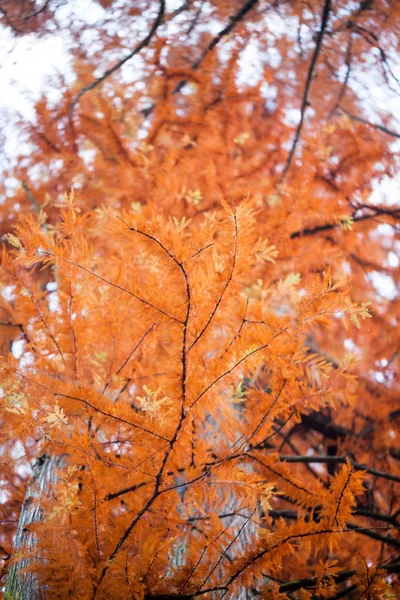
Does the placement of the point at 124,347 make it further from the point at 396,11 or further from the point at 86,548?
the point at 396,11

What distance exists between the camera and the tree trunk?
118 cm

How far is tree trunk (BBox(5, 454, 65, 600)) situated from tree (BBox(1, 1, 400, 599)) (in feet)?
0.14

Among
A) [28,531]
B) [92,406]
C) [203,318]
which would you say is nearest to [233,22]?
[203,318]

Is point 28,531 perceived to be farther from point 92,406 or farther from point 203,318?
point 203,318

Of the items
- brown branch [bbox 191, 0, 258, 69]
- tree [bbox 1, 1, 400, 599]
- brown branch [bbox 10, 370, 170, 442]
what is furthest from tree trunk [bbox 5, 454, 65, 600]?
brown branch [bbox 191, 0, 258, 69]

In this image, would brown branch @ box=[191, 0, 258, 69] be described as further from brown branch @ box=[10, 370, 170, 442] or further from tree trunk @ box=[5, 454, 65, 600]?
tree trunk @ box=[5, 454, 65, 600]

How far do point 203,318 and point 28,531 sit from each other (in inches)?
39.2

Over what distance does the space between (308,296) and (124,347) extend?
0.72 metres

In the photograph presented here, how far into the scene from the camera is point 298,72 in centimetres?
261

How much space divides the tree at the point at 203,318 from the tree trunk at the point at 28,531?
0.14 ft

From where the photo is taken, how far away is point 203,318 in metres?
0.93

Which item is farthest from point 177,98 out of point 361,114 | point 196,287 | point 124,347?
point 196,287

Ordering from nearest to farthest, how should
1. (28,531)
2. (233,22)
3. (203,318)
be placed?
(203,318) → (28,531) → (233,22)

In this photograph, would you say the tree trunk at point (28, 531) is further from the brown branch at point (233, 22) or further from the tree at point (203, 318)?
the brown branch at point (233, 22)
